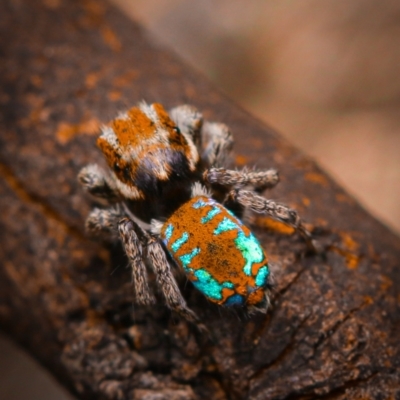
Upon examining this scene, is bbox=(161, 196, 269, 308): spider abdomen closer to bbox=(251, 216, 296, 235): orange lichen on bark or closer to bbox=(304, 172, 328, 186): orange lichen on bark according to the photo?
bbox=(251, 216, 296, 235): orange lichen on bark

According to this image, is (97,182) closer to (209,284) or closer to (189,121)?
(189,121)

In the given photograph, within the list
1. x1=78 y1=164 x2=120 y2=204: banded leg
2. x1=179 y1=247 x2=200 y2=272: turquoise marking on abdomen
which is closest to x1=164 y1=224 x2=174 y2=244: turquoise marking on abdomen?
x1=179 y1=247 x2=200 y2=272: turquoise marking on abdomen

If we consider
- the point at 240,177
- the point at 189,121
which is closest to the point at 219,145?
the point at 189,121

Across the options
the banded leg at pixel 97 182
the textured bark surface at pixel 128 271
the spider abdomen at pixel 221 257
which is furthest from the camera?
the banded leg at pixel 97 182

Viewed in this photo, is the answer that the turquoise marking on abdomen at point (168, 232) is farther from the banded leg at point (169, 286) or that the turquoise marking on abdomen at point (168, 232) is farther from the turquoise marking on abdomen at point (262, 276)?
the turquoise marking on abdomen at point (262, 276)

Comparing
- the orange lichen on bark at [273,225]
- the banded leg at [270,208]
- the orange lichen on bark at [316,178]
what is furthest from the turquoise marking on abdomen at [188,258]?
the orange lichen on bark at [316,178]

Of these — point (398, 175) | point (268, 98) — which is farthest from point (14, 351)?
point (398, 175)
